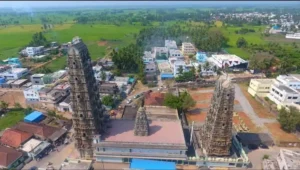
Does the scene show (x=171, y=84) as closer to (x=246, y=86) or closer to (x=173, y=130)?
(x=246, y=86)

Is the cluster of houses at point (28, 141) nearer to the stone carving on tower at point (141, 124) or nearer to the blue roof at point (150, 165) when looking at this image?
the stone carving on tower at point (141, 124)

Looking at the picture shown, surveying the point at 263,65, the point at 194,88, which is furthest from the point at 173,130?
the point at 263,65

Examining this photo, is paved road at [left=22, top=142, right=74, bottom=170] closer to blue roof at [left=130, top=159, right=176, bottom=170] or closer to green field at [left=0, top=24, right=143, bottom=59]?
blue roof at [left=130, top=159, right=176, bottom=170]

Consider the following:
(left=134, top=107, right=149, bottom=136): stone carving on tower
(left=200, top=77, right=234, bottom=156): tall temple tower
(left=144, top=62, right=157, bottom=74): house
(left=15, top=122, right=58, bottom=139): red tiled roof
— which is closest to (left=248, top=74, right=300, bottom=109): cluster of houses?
(left=200, top=77, right=234, bottom=156): tall temple tower

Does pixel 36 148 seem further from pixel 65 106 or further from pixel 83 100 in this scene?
pixel 65 106

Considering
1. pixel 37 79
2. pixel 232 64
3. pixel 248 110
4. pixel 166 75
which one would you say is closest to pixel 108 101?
pixel 166 75
